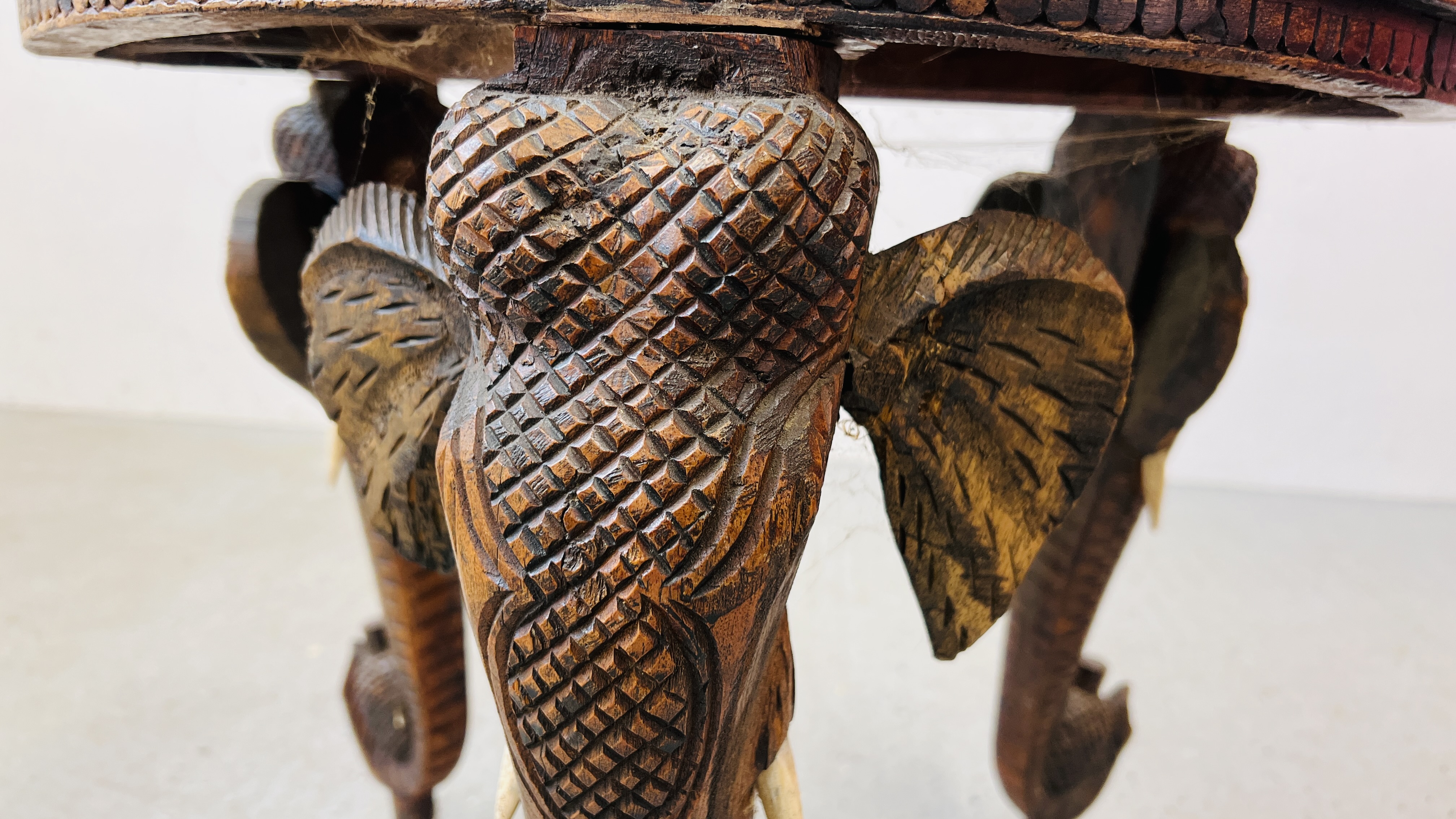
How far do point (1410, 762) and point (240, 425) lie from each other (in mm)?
2188

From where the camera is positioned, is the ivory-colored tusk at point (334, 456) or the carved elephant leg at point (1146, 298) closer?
the carved elephant leg at point (1146, 298)

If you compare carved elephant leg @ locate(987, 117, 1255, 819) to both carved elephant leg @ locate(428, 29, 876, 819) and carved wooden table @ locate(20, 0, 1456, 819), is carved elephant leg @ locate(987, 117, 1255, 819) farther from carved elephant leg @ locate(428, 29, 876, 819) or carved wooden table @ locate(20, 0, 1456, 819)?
carved elephant leg @ locate(428, 29, 876, 819)

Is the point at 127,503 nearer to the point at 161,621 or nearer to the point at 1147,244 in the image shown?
the point at 161,621

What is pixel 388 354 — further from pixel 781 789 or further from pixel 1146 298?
pixel 1146 298

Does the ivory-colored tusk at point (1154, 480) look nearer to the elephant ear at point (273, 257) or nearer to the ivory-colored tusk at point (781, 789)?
the ivory-colored tusk at point (781, 789)

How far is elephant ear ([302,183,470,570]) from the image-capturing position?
0.56 meters

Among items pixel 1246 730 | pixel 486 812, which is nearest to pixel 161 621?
pixel 486 812

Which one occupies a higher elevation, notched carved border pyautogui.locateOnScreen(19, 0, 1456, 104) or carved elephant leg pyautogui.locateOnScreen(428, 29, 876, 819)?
notched carved border pyautogui.locateOnScreen(19, 0, 1456, 104)

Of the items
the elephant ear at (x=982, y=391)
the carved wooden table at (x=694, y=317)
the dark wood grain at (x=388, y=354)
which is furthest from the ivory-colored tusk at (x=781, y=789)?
the dark wood grain at (x=388, y=354)

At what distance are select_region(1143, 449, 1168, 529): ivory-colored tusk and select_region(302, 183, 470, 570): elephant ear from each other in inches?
20.5

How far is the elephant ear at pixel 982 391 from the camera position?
47 centimetres

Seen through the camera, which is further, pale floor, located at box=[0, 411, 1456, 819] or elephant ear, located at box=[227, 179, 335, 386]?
pale floor, located at box=[0, 411, 1456, 819]

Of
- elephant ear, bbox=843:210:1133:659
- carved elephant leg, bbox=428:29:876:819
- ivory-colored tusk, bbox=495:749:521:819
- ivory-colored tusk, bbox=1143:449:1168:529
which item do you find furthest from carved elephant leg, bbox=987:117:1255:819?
ivory-colored tusk, bbox=495:749:521:819

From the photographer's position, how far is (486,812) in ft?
3.55
